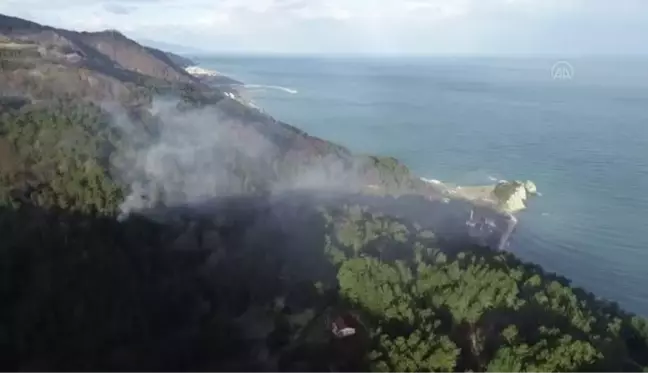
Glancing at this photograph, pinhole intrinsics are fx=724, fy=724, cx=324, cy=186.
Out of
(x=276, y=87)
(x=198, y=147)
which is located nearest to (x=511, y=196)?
(x=198, y=147)

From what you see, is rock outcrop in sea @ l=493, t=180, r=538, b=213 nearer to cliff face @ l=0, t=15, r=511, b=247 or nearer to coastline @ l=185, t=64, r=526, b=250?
coastline @ l=185, t=64, r=526, b=250

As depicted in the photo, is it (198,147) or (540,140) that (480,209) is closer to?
(198,147)

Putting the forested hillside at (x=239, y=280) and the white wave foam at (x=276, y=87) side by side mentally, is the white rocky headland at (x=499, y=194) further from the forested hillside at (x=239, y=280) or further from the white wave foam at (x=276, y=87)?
the white wave foam at (x=276, y=87)

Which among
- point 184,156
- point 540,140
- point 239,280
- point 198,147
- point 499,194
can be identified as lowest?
point 499,194

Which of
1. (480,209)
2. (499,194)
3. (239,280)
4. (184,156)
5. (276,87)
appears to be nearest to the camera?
(239,280)

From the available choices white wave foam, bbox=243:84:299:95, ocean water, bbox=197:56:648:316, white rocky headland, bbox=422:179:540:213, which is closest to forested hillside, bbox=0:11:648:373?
ocean water, bbox=197:56:648:316

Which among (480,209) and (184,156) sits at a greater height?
(184,156)

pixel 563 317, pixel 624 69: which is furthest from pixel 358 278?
pixel 624 69
